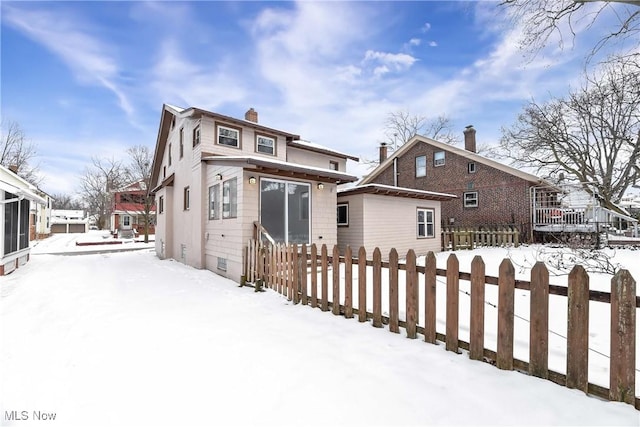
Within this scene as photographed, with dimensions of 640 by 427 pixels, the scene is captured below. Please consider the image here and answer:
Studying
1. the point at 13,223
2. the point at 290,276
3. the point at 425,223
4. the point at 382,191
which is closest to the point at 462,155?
the point at 425,223

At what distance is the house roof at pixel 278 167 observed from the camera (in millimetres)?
7355

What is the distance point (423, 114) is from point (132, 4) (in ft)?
96.3

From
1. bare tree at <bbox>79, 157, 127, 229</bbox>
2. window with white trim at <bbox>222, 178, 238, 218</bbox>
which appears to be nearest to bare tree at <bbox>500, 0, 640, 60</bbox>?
window with white trim at <bbox>222, 178, 238, 218</bbox>

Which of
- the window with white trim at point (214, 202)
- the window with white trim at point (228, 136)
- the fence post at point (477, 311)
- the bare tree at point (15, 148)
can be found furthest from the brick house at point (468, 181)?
the bare tree at point (15, 148)

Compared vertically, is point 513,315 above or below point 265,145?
below

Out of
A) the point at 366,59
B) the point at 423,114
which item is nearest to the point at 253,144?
the point at 366,59

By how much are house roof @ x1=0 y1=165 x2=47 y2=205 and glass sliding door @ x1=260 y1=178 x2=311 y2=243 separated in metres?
7.02

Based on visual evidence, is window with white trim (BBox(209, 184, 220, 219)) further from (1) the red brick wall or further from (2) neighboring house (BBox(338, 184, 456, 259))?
(1) the red brick wall

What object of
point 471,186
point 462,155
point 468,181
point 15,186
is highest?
point 462,155

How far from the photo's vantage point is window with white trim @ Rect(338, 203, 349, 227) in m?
12.0

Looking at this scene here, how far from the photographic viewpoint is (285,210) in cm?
873

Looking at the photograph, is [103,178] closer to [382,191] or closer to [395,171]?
[395,171]

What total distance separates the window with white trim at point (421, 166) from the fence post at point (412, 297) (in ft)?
62.9

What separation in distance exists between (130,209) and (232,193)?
3350 cm
